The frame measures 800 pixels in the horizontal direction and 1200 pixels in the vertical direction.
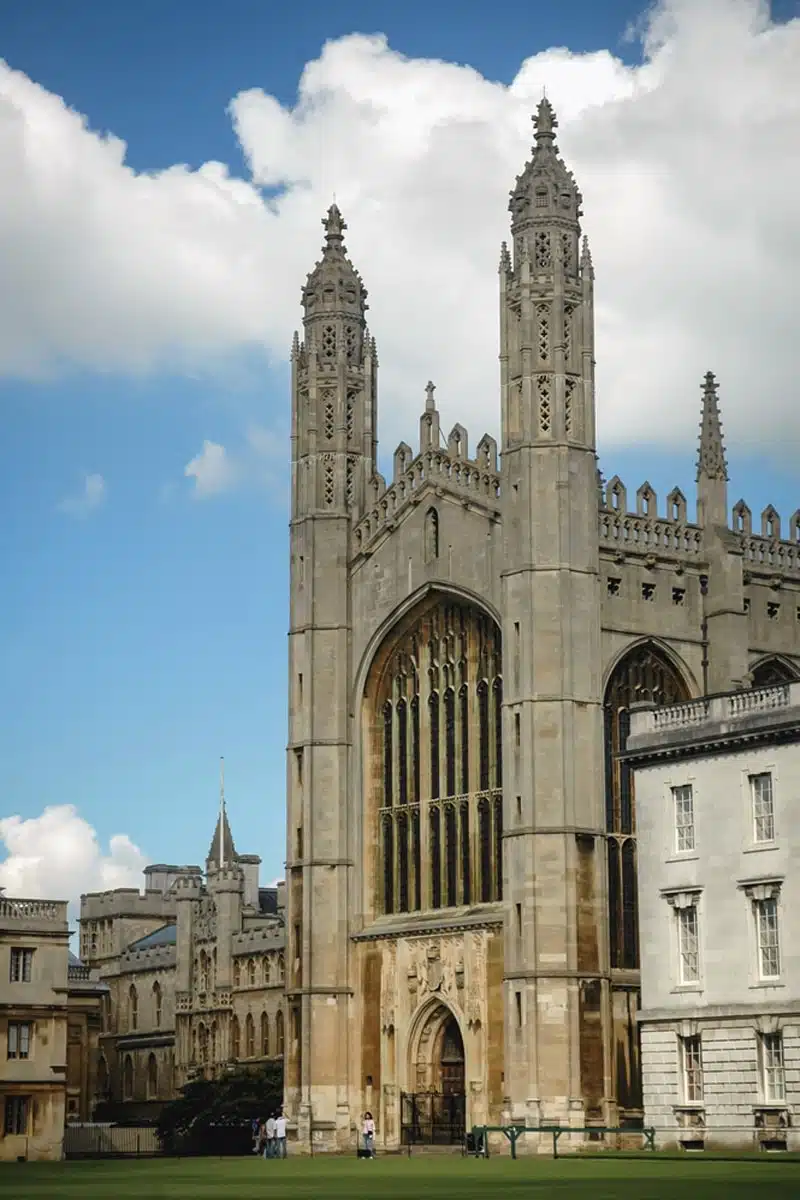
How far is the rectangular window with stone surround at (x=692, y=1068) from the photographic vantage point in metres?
49.8

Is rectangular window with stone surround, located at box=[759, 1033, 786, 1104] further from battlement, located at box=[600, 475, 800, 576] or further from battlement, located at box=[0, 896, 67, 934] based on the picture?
battlement, located at box=[0, 896, 67, 934]

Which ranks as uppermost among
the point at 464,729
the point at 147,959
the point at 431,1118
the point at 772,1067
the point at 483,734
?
the point at 464,729

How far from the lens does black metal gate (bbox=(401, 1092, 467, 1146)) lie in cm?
6000

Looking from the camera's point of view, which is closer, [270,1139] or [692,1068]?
[692,1068]

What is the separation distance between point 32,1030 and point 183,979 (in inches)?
1412

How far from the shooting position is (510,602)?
57.8 meters

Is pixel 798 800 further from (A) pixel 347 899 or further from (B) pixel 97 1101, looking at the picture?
(B) pixel 97 1101

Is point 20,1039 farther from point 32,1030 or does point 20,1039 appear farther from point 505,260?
point 505,260

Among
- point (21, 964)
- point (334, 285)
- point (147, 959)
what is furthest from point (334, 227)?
point (147, 959)

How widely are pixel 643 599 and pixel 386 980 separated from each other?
13.1 m

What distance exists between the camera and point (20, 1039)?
67.3 metres

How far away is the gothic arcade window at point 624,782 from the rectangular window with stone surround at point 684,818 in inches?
182

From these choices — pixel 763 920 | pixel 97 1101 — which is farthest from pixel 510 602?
pixel 97 1101

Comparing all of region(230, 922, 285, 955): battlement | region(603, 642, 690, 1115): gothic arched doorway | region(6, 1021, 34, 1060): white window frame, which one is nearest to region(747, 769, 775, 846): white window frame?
region(603, 642, 690, 1115): gothic arched doorway
